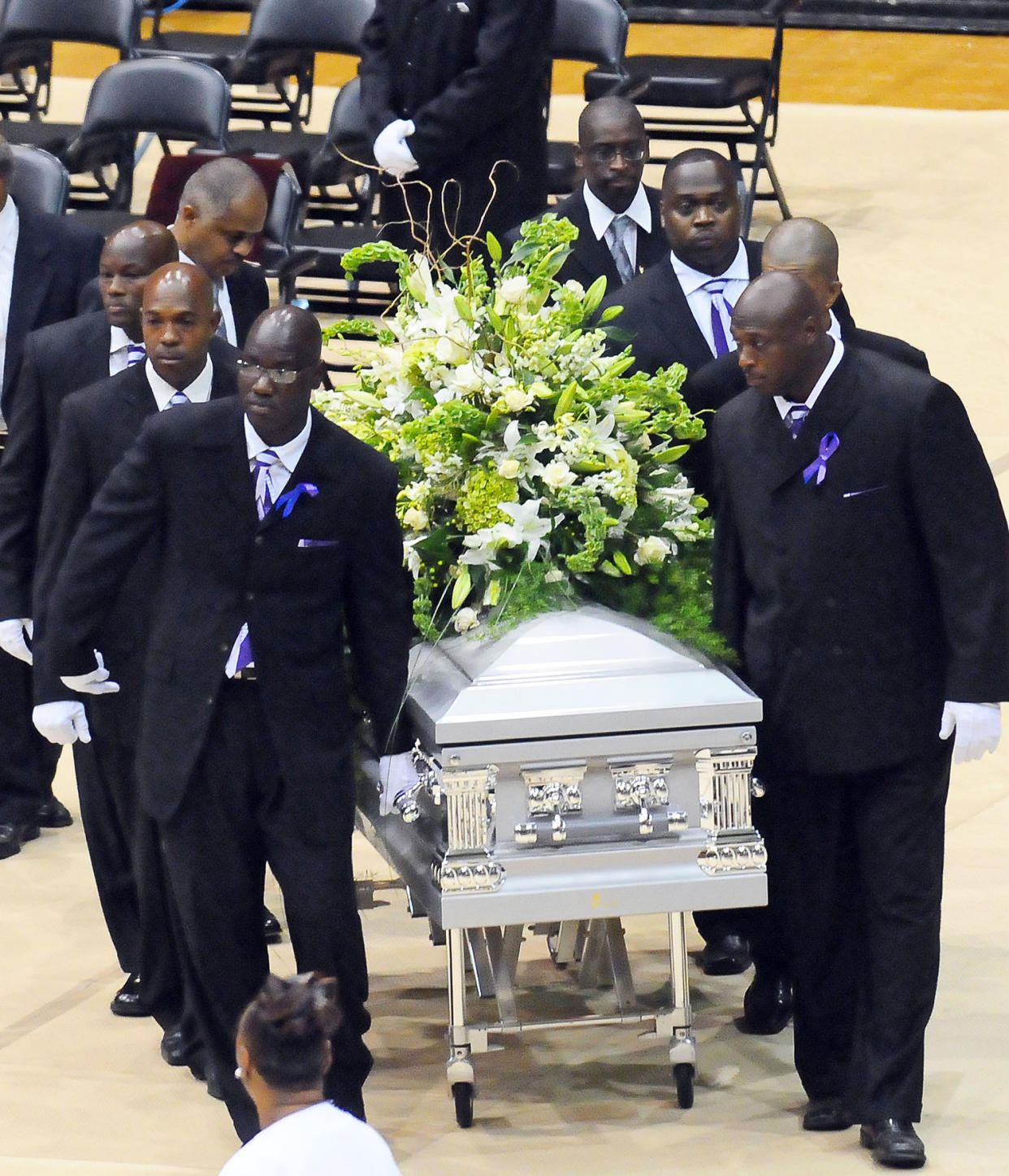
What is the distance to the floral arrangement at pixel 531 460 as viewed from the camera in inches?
182

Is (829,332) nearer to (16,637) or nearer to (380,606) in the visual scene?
(380,606)

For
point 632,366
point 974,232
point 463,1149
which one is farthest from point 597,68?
point 463,1149

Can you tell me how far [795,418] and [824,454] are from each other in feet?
0.40

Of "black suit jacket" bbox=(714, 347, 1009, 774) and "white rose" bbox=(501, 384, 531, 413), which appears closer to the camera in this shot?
"black suit jacket" bbox=(714, 347, 1009, 774)

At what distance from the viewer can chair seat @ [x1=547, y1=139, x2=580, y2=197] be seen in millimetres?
9289

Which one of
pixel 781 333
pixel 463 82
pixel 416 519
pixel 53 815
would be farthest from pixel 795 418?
pixel 463 82

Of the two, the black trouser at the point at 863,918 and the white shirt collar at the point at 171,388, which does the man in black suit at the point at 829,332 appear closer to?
the black trouser at the point at 863,918

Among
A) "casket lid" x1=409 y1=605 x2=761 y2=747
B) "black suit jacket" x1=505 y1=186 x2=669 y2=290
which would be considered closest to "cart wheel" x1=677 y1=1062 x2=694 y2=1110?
"casket lid" x1=409 y1=605 x2=761 y2=747

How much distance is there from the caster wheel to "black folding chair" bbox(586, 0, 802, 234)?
572 cm

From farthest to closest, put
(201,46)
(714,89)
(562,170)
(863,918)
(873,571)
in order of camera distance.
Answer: (201,46)
(714,89)
(562,170)
(863,918)
(873,571)

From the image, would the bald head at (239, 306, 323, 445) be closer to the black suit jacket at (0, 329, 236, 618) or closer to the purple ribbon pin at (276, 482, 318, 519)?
the purple ribbon pin at (276, 482, 318, 519)

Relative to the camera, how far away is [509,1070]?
16.2ft

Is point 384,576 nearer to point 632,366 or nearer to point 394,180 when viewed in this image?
point 632,366

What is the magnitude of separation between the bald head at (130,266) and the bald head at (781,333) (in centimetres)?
139
